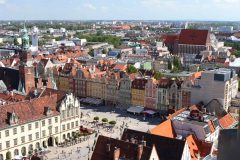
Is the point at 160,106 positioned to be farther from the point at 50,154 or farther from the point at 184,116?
the point at 50,154

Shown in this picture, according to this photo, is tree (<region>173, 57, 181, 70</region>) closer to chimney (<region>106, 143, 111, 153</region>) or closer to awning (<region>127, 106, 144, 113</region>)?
awning (<region>127, 106, 144, 113</region>)

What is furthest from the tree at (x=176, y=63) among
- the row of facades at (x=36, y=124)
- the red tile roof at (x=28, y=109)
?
the red tile roof at (x=28, y=109)

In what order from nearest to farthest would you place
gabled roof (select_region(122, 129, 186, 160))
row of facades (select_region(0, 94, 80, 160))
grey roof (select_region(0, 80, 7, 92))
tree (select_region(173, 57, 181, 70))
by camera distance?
gabled roof (select_region(122, 129, 186, 160)) → row of facades (select_region(0, 94, 80, 160)) → grey roof (select_region(0, 80, 7, 92)) → tree (select_region(173, 57, 181, 70))

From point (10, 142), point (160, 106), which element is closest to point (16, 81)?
point (10, 142)

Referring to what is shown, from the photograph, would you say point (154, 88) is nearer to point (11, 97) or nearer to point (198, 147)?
point (11, 97)

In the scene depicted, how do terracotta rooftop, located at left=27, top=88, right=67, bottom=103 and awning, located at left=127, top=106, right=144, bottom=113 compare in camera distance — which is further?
awning, located at left=127, top=106, right=144, bottom=113

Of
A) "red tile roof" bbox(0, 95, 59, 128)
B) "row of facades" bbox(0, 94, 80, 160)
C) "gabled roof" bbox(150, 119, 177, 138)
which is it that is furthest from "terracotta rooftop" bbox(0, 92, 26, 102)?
"gabled roof" bbox(150, 119, 177, 138)
